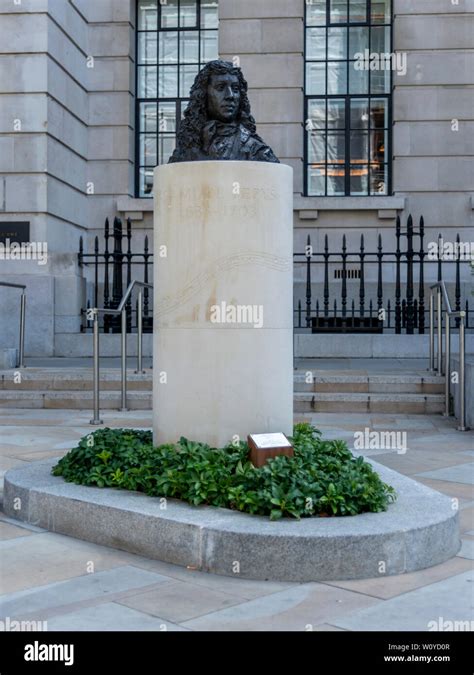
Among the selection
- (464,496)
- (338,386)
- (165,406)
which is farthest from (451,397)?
(165,406)

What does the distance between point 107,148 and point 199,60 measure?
117 inches

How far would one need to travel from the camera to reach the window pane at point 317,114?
64.5 ft

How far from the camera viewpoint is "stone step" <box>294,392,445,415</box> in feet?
37.9

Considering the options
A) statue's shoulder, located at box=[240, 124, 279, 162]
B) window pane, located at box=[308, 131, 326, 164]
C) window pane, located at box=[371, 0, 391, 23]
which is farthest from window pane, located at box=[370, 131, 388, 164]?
statue's shoulder, located at box=[240, 124, 279, 162]

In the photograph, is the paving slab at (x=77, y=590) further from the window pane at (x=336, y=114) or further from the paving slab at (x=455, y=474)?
the window pane at (x=336, y=114)

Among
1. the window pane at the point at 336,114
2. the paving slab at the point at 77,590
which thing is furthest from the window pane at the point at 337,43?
the paving slab at the point at 77,590

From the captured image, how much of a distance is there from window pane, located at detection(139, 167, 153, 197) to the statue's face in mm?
12912

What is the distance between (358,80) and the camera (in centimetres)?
1970

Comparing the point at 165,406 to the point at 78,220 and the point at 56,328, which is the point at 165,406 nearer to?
the point at 56,328

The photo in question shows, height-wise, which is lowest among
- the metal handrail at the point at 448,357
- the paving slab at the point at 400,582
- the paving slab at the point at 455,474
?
the paving slab at the point at 400,582

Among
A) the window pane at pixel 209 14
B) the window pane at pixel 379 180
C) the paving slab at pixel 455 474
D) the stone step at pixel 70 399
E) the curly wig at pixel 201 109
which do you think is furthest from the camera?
the window pane at pixel 209 14

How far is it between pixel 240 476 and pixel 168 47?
1631 centimetres

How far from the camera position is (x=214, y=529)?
5059 millimetres

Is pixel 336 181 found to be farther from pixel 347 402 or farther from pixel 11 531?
pixel 11 531
